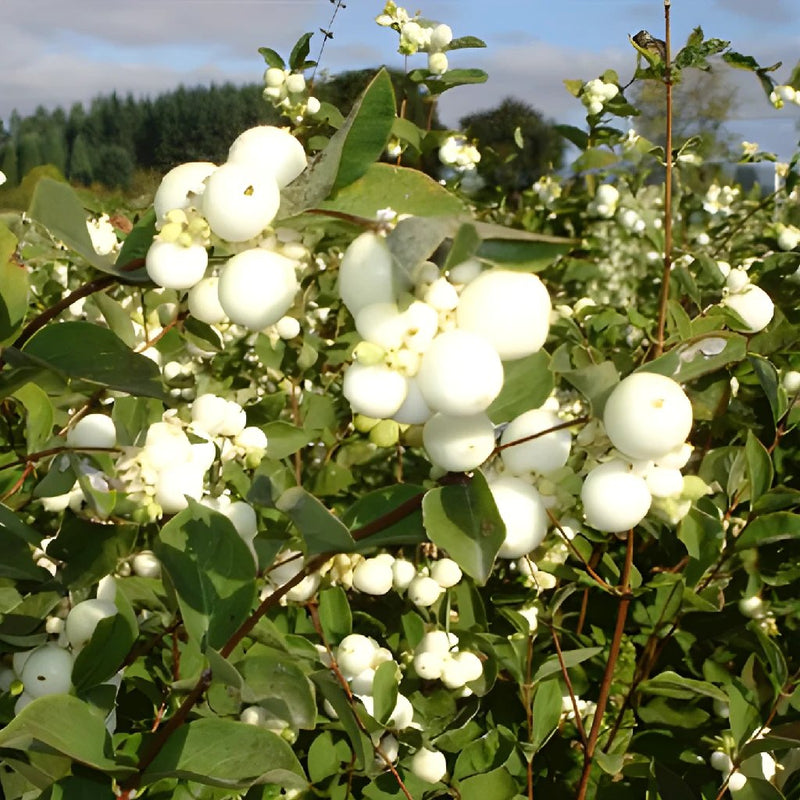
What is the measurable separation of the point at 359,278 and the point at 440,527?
17cm

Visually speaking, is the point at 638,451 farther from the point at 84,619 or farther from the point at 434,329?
the point at 84,619

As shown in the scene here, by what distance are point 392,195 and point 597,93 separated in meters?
1.44

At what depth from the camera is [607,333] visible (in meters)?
1.54

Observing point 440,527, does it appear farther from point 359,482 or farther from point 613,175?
point 613,175

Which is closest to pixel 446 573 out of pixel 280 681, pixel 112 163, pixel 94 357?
pixel 280 681

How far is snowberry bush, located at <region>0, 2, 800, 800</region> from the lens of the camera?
23.4 inches

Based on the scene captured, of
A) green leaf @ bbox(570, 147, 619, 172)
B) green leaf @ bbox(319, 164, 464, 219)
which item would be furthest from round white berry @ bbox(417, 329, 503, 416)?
green leaf @ bbox(570, 147, 619, 172)

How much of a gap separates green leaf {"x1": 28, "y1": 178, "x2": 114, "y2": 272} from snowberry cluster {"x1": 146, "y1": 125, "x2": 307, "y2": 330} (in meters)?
0.05

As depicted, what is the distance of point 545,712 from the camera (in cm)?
113

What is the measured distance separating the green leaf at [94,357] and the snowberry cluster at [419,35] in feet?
4.53

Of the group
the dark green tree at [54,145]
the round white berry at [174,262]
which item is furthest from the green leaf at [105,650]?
the dark green tree at [54,145]

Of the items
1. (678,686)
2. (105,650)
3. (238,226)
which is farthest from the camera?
(678,686)

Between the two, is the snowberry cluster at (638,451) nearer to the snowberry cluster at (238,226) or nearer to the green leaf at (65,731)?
the snowberry cluster at (238,226)

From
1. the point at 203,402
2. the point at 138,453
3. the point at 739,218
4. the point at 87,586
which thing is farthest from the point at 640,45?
the point at 739,218
